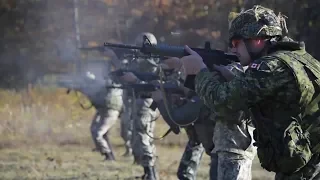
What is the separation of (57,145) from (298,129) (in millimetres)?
10992

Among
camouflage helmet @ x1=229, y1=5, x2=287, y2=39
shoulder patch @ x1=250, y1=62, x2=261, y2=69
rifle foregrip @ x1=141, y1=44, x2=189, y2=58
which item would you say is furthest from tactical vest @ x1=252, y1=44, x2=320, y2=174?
rifle foregrip @ x1=141, y1=44, x2=189, y2=58

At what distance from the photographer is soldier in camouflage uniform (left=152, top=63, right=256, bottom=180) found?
5.90m

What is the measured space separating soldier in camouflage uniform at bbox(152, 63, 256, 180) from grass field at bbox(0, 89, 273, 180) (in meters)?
2.25

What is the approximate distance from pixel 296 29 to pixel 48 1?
6691 millimetres

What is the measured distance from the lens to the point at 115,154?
1353 centimetres

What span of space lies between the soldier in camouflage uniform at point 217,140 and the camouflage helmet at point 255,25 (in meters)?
0.25

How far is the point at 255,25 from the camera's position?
4488mm

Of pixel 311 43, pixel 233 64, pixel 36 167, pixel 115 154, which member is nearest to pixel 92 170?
pixel 36 167

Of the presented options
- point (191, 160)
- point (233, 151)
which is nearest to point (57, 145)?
point (191, 160)

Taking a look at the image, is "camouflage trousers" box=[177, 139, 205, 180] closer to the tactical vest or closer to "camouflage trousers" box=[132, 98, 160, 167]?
"camouflage trousers" box=[132, 98, 160, 167]

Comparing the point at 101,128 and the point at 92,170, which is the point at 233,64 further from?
the point at 101,128

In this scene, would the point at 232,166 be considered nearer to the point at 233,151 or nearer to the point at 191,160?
the point at 233,151

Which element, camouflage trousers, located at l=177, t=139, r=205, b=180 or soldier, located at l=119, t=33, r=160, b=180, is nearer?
camouflage trousers, located at l=177, t=139, r=205, b=180

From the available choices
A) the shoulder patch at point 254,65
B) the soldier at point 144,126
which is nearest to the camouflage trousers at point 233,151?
the shoulder patch at point 254,65
